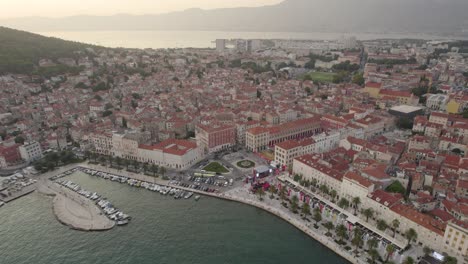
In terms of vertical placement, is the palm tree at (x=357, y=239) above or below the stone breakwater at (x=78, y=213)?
above

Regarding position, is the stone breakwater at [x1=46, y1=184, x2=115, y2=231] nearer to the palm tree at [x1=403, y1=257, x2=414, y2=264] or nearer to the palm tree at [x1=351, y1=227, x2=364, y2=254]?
the palm tree at [x1=351, y1=227, x2=364, y2=254]

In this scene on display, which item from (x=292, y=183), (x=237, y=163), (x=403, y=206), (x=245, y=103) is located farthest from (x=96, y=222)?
(x=245, y=103)

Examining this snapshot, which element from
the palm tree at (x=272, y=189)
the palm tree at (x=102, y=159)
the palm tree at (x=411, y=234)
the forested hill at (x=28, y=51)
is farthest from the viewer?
the forested hill at (x=28, y=51)

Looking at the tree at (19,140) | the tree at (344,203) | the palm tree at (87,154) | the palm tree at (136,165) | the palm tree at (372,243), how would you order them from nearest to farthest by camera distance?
1. the palm tree at (372,243)
2. the tree at (344,203)
3. the palm tree at (136,165)
4. the palm tree at (87,154)
5. the tree at (19,140)

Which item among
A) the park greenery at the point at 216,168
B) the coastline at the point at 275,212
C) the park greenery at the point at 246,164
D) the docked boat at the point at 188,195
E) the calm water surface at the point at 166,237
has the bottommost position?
the calm water surface at the point at 166,237

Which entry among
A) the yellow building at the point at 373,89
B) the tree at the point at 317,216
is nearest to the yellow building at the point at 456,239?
the tree at the point at 317,216

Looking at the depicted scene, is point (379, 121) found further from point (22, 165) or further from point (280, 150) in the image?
point (22, 165)

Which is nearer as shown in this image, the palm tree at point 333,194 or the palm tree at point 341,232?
the palm tree at point 341,232

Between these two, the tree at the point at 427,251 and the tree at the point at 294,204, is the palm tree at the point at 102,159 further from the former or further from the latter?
the tree at the point at 427,251

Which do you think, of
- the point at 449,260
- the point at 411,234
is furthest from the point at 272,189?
the point at 449,260
